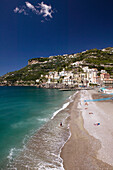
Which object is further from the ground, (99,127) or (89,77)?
(89,77)

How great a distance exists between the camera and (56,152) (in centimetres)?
717

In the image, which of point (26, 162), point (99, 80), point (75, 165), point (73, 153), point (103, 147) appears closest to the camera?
point (75, 165)

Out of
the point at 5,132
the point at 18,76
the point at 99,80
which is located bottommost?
the point at 5,132

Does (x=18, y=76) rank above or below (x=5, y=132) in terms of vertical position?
above

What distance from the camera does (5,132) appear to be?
11023 millimetres

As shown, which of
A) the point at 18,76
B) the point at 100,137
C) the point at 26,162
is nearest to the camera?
the point at 26,162

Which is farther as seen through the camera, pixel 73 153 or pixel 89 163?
pixel 73 153

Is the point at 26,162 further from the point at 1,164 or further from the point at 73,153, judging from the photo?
the point at 73,153

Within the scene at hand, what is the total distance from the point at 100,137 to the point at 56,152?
14.3 feet

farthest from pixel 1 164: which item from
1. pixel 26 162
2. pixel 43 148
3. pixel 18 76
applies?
pixel 18 76

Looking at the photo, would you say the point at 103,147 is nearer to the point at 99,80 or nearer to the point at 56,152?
the point at 56,152

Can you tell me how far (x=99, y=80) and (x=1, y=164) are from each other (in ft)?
357

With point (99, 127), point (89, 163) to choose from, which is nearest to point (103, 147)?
point (89, 163)

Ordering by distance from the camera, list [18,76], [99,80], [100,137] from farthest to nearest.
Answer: [18,76], [99,80], [100,137]
